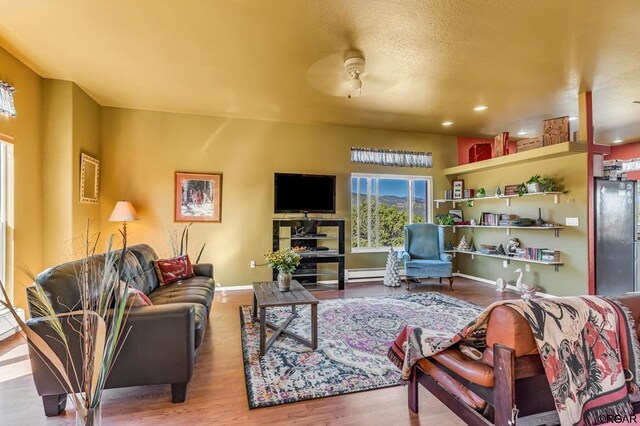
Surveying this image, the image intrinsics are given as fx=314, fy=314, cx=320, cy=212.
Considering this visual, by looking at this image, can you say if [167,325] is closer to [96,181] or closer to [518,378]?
[518,378]

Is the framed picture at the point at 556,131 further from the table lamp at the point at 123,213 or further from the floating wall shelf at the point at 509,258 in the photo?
the table lamp at the point at 123,213

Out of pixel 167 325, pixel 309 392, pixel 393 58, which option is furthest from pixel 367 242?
pixel 167 325

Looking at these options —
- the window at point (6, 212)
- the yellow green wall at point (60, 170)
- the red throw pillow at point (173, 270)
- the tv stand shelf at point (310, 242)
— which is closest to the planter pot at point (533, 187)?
the tv stand shelf at point (310, 242)

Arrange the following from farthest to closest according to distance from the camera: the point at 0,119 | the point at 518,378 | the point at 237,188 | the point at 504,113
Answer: the point at 237,188
the point at 504,113
the point at 0,119
the point at 518,378

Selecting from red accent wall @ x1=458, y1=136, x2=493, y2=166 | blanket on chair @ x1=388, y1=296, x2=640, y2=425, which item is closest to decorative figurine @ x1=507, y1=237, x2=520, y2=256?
red accent wall @ x1=458, y1=136, x2=493, y2=166

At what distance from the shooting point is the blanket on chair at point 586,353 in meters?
1.19

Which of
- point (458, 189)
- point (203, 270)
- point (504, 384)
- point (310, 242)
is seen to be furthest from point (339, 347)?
point (458, 189)

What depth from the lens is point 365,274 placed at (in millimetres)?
5906

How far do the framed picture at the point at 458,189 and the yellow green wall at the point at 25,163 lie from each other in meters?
6.65

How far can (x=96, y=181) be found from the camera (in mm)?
4680

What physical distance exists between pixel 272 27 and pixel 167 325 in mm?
2522

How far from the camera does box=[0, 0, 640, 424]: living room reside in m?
2.47

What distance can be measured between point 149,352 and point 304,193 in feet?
12.3

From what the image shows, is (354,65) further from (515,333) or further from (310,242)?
(310,242)
